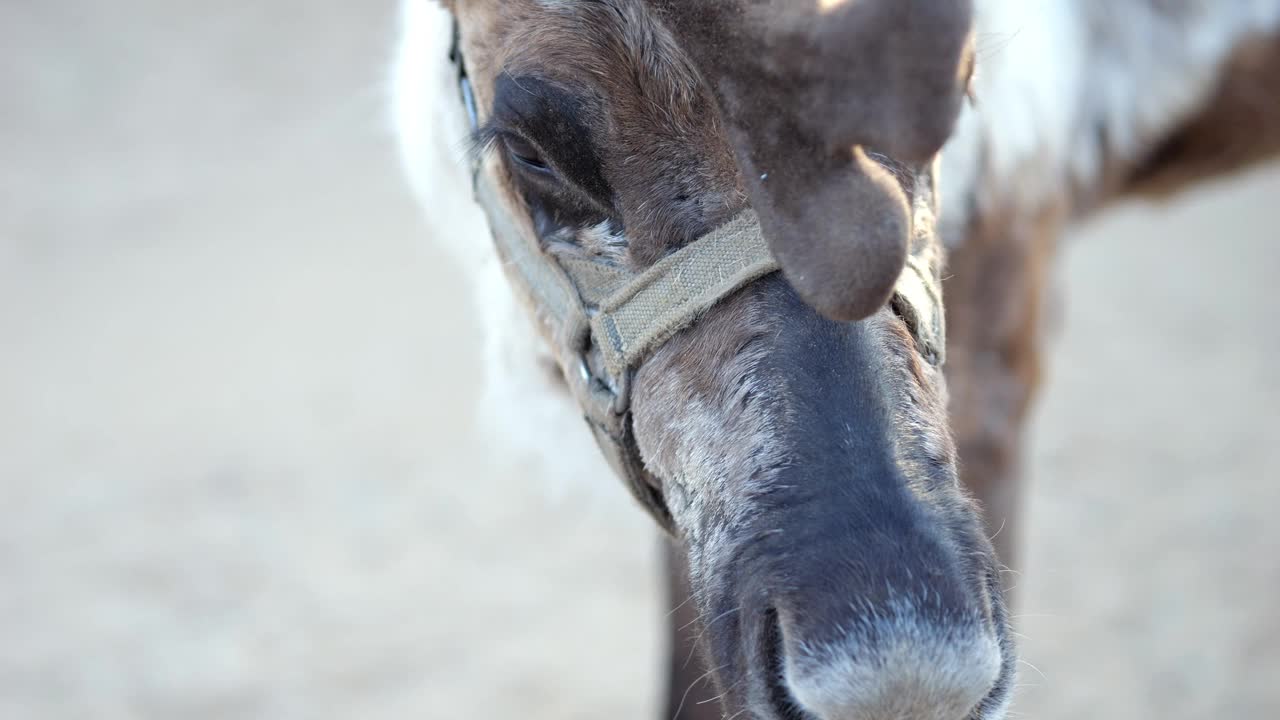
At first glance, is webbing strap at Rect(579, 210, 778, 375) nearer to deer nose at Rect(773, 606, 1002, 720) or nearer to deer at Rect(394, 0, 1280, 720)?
deer at Rect(394, 0, 1280, 720)

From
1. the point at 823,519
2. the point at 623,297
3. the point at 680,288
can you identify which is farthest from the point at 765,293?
the point at 823,519

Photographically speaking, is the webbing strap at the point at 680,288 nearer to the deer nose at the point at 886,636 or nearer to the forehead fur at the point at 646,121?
the forehead fur at the point at 646,121

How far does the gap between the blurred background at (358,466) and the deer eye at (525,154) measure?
1.25 m

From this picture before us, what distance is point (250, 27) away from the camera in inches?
404

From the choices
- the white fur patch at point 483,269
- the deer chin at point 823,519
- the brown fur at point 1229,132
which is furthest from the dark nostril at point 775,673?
the brown fur at point 1229,132

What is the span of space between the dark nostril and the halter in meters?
0.49

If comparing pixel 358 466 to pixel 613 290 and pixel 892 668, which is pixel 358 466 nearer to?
pixel 613 290

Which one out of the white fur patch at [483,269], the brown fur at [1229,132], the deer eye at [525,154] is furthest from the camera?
the brown fur at [1229,132]

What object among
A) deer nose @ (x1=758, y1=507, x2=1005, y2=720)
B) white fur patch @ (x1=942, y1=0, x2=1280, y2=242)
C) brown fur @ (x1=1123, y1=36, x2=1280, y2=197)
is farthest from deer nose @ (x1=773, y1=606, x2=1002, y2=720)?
brown fur @ (x1=1123, y1=36, x2=1280, y2=197)

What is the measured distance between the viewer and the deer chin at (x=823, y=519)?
5.15ft

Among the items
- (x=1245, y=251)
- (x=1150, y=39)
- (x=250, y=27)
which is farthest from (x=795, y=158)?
(x=250, y=27)

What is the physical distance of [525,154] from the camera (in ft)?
6.92

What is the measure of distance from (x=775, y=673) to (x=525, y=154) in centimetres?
97

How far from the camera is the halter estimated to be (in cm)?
186
